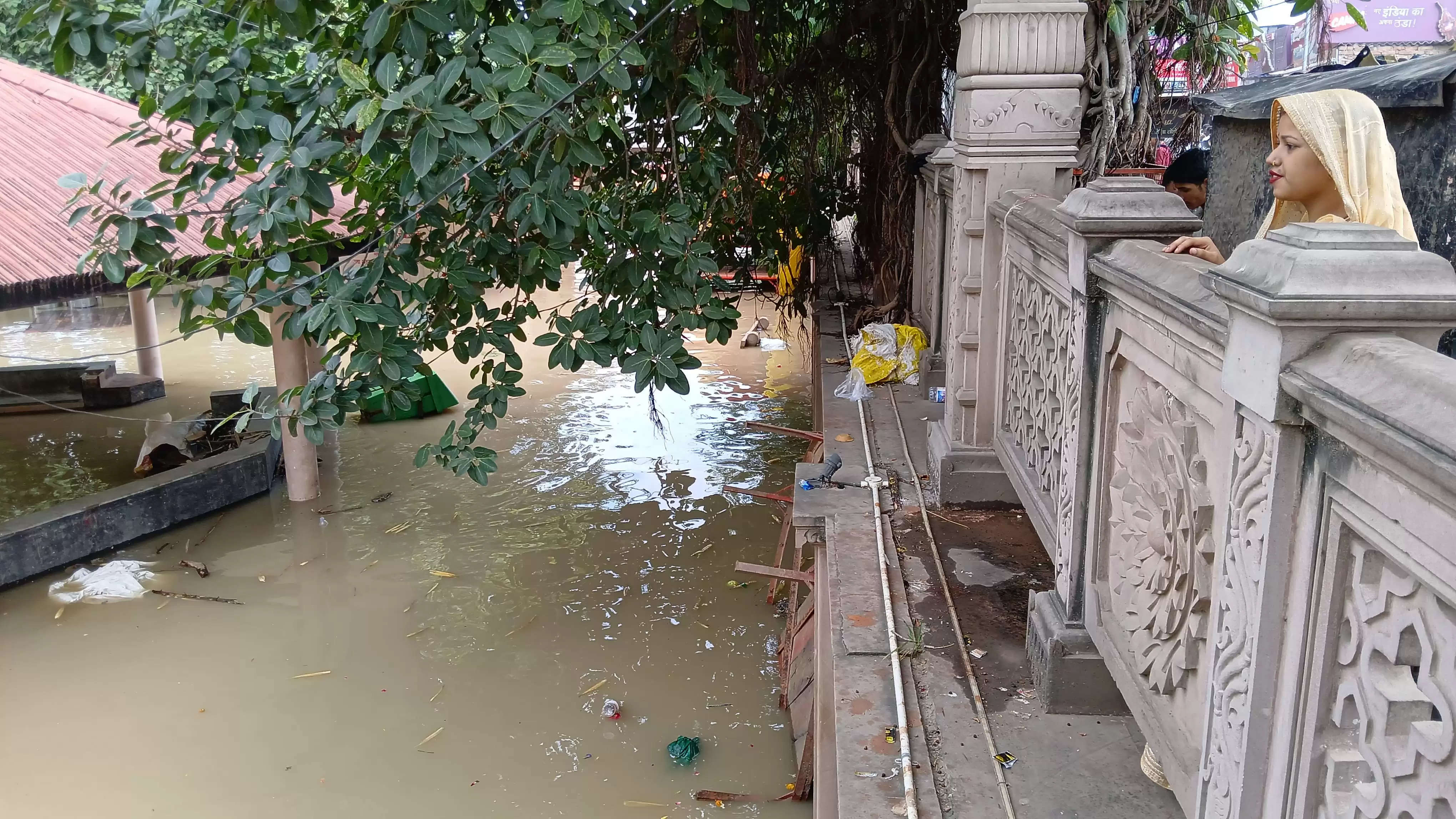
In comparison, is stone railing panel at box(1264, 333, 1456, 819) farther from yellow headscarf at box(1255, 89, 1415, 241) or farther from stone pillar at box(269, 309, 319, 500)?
stone pillar at box(269, 309, 319, 500)

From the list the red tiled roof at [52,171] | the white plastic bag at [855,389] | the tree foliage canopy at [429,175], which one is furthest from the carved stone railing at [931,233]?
the red tiled roof at [52,171]

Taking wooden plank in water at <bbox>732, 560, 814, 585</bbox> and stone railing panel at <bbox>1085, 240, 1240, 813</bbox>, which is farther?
wooden plank in water at <bbox>732, 560, 814, 585</bbox>

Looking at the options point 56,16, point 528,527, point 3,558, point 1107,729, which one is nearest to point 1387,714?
point 1107,729

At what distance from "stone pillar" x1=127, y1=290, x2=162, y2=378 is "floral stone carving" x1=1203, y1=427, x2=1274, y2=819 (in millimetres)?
11785

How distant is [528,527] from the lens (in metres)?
7.96

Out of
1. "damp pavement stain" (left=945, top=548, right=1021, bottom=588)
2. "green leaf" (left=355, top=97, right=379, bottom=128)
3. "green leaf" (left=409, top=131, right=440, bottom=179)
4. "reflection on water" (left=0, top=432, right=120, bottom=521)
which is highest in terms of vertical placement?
"green leaf" (left=355, top=97, right=379, bottom=128)

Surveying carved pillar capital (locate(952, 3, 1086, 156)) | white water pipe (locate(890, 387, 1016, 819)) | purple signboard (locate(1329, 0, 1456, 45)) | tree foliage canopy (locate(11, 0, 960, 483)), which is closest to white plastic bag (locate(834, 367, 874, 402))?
white water pipe (locate(890, 387, 1016, 819))

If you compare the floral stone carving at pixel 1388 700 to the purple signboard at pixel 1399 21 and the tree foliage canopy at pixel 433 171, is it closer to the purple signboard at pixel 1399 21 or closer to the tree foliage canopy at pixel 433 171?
the tree foliage canopy at pixel 433 171

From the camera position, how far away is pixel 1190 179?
5473mm

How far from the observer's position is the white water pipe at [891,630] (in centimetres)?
269

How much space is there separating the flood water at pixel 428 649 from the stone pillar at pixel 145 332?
209 cm

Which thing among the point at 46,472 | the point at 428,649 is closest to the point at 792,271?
the point at 428,649

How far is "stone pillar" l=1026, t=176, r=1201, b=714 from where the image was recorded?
8.75 feet

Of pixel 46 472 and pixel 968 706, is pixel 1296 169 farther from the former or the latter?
pixel 46 472
